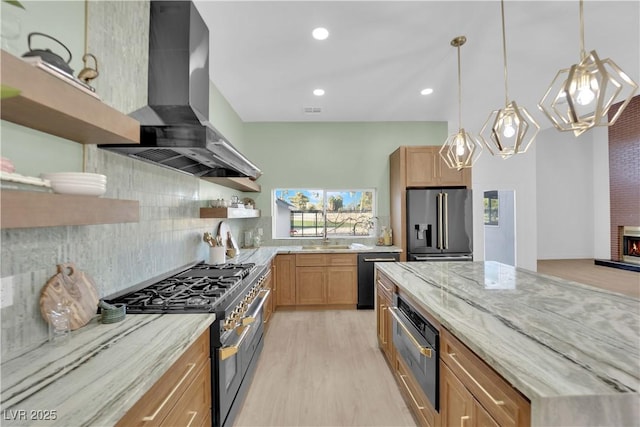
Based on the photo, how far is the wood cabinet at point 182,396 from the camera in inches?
37.4

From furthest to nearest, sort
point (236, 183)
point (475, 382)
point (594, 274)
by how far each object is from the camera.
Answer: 1. point (594, 274)
2. point (236, 183)
3. point (475, 382)

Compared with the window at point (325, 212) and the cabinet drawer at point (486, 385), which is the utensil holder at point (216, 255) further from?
the cabinet drawer at point (486, 385)

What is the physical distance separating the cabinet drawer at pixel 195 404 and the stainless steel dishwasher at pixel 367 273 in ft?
9.84

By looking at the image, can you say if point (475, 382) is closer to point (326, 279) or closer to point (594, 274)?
point (326, 279)

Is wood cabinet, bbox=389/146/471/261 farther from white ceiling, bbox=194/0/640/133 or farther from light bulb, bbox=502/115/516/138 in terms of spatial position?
light bulb, bbox=502/115/516/138

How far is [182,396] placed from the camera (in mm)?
1220

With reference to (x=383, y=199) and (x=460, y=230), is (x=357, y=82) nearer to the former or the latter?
(x=383, y=199)

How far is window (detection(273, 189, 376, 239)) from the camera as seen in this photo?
200 inches

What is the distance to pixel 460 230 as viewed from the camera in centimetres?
432

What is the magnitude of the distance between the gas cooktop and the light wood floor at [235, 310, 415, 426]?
97 cm

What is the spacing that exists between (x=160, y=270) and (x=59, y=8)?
173 centimetres

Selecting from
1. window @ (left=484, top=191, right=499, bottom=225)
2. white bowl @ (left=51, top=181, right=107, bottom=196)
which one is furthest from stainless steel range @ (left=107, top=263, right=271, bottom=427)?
window @ (left=484, top=191, right=499, bottom=225)

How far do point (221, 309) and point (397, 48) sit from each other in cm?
280

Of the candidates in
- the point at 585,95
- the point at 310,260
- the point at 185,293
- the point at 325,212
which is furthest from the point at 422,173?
the point at 185,293
